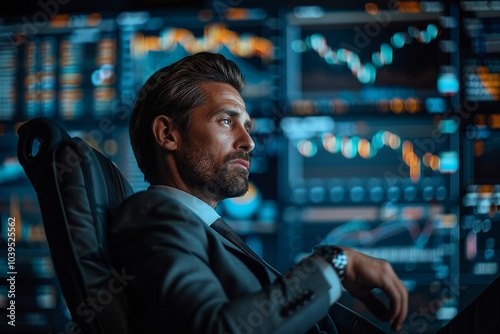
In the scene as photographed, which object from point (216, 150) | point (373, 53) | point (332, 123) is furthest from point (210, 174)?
point (373, 53)

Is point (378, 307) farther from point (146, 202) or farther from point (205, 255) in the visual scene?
point (146, 202)

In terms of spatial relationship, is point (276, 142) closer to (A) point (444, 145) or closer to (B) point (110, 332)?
(A) point (444, 145)

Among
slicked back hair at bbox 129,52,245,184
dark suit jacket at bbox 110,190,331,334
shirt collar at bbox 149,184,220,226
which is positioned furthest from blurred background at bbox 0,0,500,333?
dark suit jacket at bbox 110,190,331,334

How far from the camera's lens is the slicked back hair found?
1.49m

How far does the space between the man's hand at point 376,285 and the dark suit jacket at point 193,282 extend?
59 millimetres

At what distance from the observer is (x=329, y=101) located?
9.37ft

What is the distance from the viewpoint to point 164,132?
1486mm

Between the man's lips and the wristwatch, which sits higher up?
the man's lips

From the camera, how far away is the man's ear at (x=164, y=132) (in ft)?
4.84

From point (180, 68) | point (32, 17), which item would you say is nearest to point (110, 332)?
point (180, 68)

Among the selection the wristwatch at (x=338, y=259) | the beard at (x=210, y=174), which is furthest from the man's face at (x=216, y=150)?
the wristwatch at (x=338, y=259)

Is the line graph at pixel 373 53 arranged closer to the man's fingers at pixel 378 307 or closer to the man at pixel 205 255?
the man at pixel 205 255

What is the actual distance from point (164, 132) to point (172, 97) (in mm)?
83

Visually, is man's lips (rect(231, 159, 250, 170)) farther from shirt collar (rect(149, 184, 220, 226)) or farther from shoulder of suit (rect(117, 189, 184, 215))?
shoulder of suit (rect(117, 189, 184, 215))
